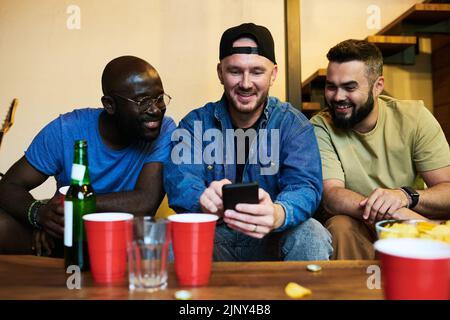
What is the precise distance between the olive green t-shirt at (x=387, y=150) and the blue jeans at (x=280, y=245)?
1.52 feet

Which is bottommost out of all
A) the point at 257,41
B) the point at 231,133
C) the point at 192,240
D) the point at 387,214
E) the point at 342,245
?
the point at 342,245

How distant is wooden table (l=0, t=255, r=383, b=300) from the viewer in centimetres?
82

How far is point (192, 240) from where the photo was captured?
33.0 inches

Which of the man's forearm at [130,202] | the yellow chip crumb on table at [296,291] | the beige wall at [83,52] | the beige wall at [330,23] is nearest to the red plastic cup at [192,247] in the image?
the yellow chip crumb on table at [296,291]

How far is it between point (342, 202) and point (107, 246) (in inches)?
42.1

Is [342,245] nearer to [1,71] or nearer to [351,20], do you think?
[351,20]

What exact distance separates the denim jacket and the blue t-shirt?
12cm

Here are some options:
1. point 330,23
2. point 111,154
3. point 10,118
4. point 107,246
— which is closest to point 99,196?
point 111,154

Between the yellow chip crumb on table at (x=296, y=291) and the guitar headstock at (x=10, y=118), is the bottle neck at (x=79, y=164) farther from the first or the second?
the guitar headstock at (x=10, y=118)

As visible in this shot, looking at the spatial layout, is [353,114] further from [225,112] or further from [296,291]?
[296,291]

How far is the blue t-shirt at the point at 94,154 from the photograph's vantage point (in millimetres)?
1720

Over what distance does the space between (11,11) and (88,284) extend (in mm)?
3003

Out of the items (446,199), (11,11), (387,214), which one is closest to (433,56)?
(446,199)

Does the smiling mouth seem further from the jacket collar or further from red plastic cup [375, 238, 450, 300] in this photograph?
red plastic cup [375, 238, 450, 300]
